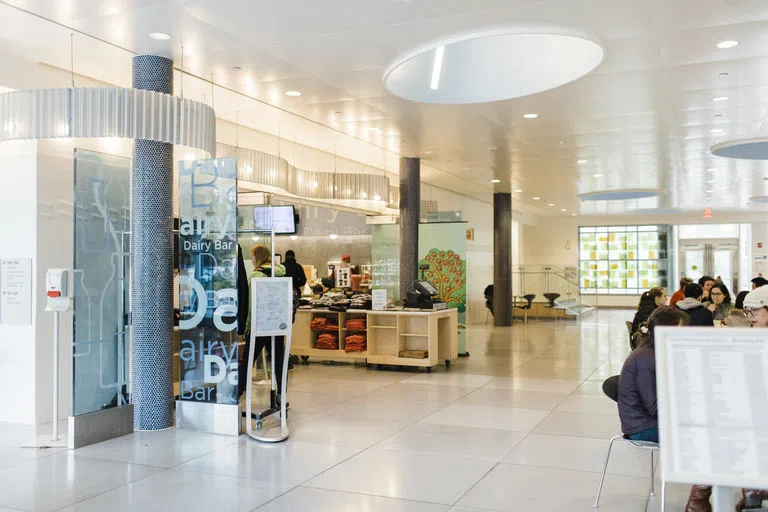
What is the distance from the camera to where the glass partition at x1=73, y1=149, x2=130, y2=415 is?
664cm

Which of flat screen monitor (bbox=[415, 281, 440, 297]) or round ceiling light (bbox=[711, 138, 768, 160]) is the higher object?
round ceiling light (bbox=[711, 138, 768, 160])

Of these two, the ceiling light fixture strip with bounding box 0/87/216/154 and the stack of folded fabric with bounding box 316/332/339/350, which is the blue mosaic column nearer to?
the ceiling light fixture strip with bounding box 0/87/216/154

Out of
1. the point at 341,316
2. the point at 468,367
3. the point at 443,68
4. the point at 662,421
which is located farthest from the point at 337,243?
the point at 662,421

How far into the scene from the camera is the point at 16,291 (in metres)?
7.46

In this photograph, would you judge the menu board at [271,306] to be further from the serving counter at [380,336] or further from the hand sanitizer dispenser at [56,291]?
the serving counter at [380,336]

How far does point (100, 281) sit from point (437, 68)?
4.14 meters

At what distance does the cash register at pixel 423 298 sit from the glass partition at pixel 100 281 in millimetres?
5241

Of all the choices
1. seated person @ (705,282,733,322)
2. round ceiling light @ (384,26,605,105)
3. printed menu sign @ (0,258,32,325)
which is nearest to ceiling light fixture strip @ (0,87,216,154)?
printed menu sign @ (0,258,32,325)

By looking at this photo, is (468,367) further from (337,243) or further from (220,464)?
(220,464)

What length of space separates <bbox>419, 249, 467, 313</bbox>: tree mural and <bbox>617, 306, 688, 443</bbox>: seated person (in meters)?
8.05

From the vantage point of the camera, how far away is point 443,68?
24.7 feet

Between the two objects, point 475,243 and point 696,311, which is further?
point 475,243

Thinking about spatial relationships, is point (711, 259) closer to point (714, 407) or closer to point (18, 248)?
point (18, 248)

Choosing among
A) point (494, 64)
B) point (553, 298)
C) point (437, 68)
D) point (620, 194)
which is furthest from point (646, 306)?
point (553, 298)
